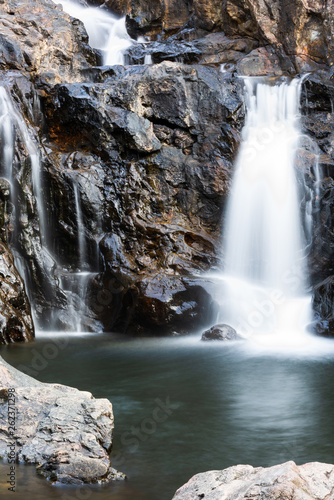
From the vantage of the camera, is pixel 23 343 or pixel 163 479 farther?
pixel 23 343

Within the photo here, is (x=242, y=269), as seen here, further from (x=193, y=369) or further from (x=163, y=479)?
(x=163, y=479)

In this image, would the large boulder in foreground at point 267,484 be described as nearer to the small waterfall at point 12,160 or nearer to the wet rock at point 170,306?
the wet rock at point 170,306

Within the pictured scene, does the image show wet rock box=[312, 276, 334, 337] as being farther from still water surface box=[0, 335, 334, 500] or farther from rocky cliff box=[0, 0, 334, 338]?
still water surface box=[0, 335, 334, 500]

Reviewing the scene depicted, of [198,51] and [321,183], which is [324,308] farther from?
[198,51]

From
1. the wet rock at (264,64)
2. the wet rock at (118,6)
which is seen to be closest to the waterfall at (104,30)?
the wet rock at (118,6)

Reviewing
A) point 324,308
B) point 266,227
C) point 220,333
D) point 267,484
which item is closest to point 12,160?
point 220,333

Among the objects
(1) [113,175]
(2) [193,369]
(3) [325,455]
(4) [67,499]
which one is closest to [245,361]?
(2) [193,369]

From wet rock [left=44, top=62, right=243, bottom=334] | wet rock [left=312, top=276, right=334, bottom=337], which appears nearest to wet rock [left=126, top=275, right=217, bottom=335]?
wet rock [left=44, top=62, right=243, bottom=334]

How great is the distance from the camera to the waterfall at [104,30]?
753 inches

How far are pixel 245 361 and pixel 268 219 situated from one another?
19.5ft

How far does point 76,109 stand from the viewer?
46.3ft

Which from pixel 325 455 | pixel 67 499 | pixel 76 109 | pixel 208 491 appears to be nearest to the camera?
pixel 208 491

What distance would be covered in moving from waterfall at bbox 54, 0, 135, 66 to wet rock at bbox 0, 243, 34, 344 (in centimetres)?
1073

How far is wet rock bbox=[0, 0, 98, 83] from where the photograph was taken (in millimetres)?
15188
